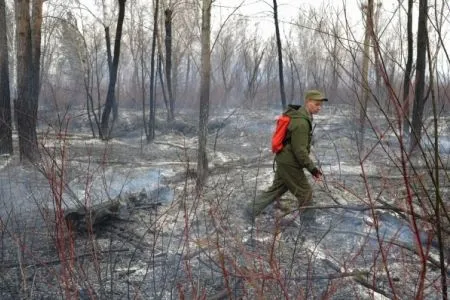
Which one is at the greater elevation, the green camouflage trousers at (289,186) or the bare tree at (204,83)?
the bare tree at (204,83)

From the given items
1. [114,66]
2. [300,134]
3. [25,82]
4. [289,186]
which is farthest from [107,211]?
[114,66]

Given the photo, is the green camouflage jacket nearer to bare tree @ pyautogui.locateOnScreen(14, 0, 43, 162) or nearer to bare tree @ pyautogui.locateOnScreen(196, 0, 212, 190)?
bare tree @ pyautogui.locateOnScreen(196, 0, 212, 190)

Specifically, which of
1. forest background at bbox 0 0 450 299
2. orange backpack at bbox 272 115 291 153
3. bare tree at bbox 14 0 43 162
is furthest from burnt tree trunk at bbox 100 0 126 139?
orange backpack at bbox 272 115 291 153

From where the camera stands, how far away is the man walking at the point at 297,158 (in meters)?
4.54

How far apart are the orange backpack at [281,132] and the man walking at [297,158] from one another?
0.10 ft

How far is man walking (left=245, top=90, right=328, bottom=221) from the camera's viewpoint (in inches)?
179

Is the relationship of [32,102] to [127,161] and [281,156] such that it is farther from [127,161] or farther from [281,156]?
[281,156]

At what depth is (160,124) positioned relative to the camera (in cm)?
1817

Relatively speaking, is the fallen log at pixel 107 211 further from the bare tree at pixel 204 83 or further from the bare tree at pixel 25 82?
the bare tree at pixel 25 82

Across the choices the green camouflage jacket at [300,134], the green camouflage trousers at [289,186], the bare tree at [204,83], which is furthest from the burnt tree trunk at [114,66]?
the green camouflage jacket at [300,134]

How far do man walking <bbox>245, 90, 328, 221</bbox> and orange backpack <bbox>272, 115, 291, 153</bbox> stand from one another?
0.03m

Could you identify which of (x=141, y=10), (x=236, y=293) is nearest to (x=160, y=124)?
(x=141, y=10)

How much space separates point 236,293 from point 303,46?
36.5m

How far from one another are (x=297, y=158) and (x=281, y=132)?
31 cm
